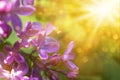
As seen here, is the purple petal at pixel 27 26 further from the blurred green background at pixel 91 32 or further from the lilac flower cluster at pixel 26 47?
the blurred green background at pixel 91 32

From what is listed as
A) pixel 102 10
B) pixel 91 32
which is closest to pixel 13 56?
pixel 91 32

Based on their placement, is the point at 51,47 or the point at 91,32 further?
the point at 91,32

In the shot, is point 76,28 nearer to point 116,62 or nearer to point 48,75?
point 116,62

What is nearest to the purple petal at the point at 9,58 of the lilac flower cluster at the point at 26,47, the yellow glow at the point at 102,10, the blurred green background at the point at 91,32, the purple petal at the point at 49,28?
the lilac flower cluster at the point at 26,47

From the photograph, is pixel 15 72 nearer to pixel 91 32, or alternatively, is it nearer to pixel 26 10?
pixel 26 10

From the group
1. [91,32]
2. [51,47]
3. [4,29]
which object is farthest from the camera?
[91,32]

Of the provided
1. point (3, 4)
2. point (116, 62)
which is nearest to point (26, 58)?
point (3, 4)

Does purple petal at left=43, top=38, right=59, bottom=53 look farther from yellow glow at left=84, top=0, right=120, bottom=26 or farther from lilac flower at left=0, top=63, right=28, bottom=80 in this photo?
yellow glow at left=84, top=0, right=120, bottom=26
